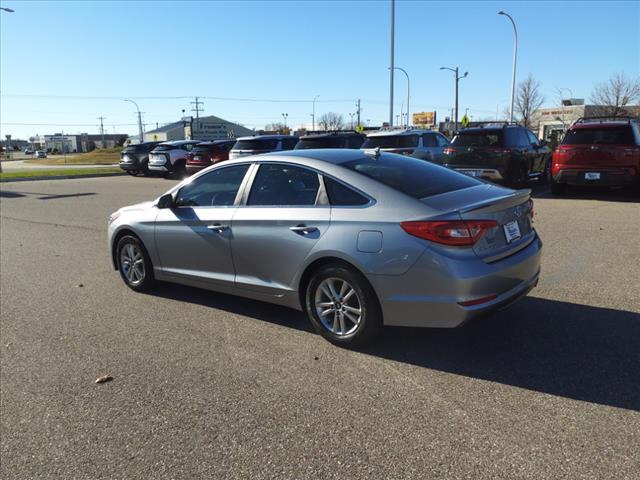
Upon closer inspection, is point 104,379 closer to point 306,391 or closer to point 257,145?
point 306,391

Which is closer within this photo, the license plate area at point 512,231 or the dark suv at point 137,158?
the license plate area at point 512,231

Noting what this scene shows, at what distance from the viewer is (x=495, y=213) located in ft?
12.5

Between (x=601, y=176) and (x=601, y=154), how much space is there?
1.54 feet

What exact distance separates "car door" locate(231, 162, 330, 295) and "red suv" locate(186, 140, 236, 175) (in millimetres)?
16891

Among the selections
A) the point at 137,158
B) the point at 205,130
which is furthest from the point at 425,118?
the point at 137,158

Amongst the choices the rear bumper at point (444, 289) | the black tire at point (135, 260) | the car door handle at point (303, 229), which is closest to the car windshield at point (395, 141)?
the black tire at point (135, 260)

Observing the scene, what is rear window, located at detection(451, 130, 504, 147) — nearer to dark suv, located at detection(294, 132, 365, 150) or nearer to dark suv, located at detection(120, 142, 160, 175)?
dark suv, located at detection(294, 132, 365, 150)

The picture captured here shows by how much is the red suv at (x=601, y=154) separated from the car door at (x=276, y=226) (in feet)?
30.3

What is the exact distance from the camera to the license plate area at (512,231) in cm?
388

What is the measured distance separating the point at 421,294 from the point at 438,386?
618mm

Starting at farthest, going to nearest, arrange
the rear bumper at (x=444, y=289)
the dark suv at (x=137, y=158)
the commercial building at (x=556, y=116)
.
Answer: the commercial building at (x=556, y=116) < the dark suv at (x=137, y=158) < the rear bumper at (x=444, y=289)

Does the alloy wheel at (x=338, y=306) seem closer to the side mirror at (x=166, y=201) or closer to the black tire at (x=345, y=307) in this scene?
the black tire at (x=345, y=307)

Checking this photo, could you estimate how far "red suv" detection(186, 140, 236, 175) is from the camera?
21.1m

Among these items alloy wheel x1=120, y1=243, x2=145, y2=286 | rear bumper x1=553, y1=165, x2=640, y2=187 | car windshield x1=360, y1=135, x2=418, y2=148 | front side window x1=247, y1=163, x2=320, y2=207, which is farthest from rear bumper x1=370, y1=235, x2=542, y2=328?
car windshield x1=360, y1=135, x2=418, y2=148
